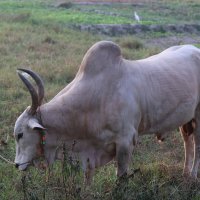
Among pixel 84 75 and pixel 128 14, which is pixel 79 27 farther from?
pixel 84 75

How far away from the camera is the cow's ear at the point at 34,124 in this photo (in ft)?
12.6

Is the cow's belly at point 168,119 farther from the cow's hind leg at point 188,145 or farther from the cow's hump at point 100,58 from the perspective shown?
the cow's hump at point 100,58

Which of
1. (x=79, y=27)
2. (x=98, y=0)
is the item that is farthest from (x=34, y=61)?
(x=98, y=0)

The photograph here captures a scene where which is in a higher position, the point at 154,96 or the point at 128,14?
the point at 154,96

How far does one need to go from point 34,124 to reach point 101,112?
572mm

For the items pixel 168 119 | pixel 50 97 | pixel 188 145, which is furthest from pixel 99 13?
pixel 168 119

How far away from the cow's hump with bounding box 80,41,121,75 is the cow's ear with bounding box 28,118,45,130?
0.65 m

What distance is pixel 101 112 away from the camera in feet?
13.4

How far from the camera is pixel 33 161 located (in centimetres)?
407

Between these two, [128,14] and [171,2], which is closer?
[128,14]

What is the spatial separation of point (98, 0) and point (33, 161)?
70.4 ft

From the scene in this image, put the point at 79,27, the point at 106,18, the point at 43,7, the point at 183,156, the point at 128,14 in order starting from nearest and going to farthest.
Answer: the point at 183,156 → the point at 79,27 → the point at 106,18 → the point at 128,14 → the point at 43,7

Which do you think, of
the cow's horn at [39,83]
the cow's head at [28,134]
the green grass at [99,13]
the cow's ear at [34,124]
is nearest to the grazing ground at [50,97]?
the green grass at [99,13]

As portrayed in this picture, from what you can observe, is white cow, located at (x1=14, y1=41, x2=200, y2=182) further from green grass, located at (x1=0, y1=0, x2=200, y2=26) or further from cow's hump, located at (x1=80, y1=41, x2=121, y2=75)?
green grass, located at (x1=0, y1=0, x2=200, y2=26)
